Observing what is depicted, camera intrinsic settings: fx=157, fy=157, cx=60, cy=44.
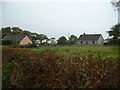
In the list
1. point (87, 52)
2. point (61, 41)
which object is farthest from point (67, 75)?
point (61, 41)

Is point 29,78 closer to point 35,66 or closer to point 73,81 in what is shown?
point 35,66

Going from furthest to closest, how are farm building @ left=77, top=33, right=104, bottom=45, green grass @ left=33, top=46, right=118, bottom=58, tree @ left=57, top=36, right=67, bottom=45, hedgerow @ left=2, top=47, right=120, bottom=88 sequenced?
farm building @ left=77, top=33, right=104, bottom=45 < tree @ left=57, top=36, right=67, bottom=45 < green grass @ left=33, top=46, right=118, bottom=58 < hedgerow @ left=2, top=47, right=120, bottom=88

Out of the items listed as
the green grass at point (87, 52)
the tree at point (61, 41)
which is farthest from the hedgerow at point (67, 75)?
the tree at point (61, 41)

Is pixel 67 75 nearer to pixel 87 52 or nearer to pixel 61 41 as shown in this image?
pixel 87 52

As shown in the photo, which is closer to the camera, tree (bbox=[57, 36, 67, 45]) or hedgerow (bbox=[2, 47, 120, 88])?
hedgerow (bbox=[2, 47, 120, 88])

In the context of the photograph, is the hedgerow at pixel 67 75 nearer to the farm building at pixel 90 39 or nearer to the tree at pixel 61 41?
the tree at pixel 61 41

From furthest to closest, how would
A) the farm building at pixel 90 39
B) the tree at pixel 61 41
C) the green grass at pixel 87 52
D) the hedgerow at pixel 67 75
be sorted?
the farm building at pixel 90 39 → the tree at pixel 61 41 → the green grass at pixel 87 52 → the hedgerow at pixel 67 75

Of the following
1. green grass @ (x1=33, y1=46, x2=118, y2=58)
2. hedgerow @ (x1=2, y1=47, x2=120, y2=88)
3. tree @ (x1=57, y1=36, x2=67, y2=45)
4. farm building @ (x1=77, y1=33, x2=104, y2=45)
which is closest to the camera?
hedgerow @ (x1=2, y1=47, x2=120, y2=88)

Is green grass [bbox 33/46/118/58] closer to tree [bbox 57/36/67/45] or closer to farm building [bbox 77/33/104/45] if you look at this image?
tree [bbox 57/36/67/45]

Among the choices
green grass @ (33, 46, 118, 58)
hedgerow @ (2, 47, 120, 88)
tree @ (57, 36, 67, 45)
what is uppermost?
tree @ (57, 36, 67, 45)

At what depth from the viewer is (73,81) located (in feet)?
7.80

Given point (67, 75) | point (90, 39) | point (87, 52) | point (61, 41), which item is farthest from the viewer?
point (90, 39)

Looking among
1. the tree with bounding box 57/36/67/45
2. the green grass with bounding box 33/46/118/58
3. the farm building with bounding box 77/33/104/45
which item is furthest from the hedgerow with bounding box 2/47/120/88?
the farm building with bounding box 77/33/104/45

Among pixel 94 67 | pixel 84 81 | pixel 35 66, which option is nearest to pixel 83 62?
pixel 94 67
